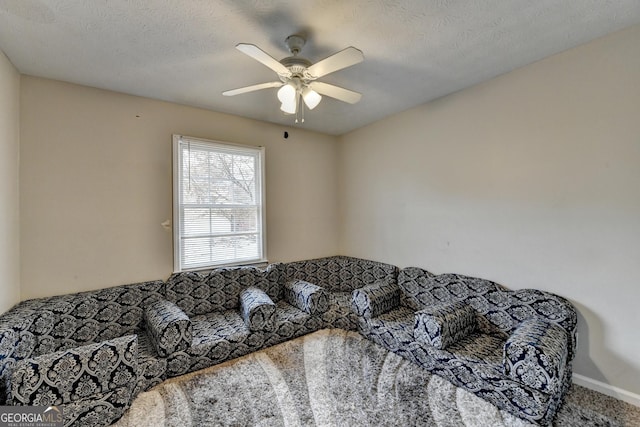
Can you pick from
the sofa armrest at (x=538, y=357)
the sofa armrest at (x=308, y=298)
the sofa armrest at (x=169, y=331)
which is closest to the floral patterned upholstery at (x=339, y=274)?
the sofa armrest at (x=308, y=298)

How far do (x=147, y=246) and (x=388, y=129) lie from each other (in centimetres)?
323

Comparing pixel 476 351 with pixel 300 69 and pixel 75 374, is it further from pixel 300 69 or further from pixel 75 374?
pixel 75 374

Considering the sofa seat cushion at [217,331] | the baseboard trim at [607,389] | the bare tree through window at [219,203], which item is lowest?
the baseboard trim at [607,389]

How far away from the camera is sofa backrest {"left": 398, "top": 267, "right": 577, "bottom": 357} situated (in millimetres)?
2178

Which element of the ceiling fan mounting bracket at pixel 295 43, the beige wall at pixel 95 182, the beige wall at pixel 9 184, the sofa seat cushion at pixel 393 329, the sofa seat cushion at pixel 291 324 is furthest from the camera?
the sofa seat cushion at pixel 291 324

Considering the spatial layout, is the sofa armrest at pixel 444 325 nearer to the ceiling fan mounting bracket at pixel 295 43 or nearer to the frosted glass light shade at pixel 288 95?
the frosted glass light shade at pixel 288 95

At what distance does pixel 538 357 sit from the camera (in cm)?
177

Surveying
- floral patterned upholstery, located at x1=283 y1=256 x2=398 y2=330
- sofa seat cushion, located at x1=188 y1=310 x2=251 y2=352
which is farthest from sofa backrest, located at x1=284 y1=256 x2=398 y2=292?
sofa seat cushion, located at x1=188 y1=310 x2=251 y2=352

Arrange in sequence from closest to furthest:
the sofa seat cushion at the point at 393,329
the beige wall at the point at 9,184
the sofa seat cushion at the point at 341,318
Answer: the beige wall at the point at 9,184, the sofa seat cushion at the point at 393,329, the sofa seat cushion at the point at 341,318

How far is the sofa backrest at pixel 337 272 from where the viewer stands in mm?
3695

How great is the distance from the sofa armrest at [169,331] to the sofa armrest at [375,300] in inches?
66.1

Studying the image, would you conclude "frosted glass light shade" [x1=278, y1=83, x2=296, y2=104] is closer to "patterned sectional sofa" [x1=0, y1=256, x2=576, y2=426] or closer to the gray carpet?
"patterned sectional sofa" [x1=0, y1=256, x2=576, y2=426]

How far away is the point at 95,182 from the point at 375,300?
305 centimetres

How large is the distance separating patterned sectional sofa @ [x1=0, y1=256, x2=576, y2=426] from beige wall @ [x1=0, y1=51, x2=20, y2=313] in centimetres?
21
